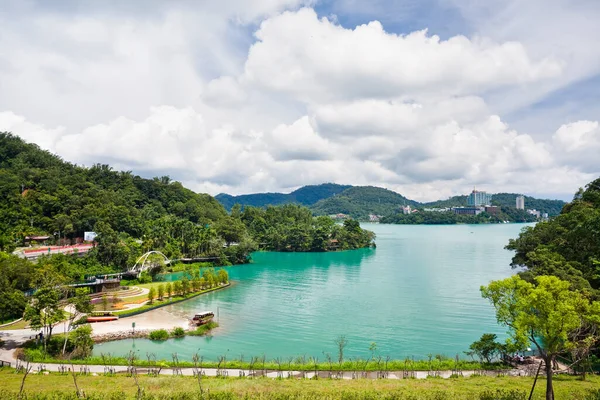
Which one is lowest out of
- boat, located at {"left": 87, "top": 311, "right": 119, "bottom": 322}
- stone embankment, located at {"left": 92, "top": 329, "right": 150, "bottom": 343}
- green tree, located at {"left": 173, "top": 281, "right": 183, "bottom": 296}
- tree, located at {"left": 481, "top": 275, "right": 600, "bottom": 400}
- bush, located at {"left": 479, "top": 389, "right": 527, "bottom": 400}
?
stone embankment, located at {"left": 92, "top": 329, "right": 150, "bottom": 343}

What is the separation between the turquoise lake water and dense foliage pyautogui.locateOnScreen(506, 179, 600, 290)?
7607 millimetres

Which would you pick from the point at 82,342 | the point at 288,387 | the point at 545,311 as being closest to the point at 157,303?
the point at 82,342

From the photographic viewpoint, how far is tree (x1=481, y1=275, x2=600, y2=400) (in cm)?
1606

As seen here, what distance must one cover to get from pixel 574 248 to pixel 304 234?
65791mm

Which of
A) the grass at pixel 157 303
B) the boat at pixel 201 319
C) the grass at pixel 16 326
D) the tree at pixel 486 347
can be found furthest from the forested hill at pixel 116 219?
the tree at pixel 486 347

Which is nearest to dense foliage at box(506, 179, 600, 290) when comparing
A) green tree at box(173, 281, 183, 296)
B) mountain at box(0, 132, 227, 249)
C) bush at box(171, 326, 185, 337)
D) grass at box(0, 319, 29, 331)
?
bush at box(171, 326, 185, 337)

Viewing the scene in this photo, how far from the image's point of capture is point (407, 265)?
76.7m

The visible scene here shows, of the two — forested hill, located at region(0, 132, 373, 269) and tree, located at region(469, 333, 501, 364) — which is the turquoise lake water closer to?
tree, located at region(469, 333, 501, 364)

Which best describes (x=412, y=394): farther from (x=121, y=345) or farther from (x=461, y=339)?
(x=121, y=345)

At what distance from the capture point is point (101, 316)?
37844 mm

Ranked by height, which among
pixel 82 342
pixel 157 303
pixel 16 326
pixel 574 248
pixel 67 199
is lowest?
pixel 157 303

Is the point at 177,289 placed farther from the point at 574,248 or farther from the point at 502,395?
the point at 574,248

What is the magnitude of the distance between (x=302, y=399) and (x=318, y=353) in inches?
522

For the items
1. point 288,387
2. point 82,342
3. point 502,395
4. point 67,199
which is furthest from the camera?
point 67,199
